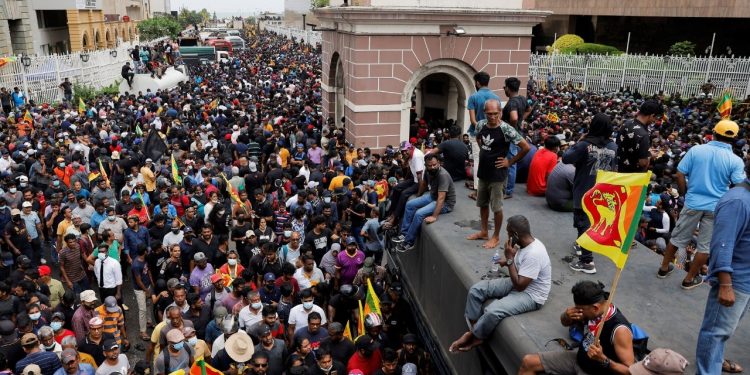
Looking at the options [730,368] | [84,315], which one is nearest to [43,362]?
[84,315]

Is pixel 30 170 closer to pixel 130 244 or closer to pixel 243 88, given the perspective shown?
pixel 130 244

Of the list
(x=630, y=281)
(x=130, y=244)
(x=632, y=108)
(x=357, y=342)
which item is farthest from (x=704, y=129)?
(x=130, y=244)

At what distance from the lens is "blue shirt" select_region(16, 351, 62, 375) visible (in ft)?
20.2

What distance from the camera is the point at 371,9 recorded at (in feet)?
43.8

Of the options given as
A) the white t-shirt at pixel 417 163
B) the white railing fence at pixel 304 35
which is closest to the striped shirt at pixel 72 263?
the white t-shirt at pixel 417 163

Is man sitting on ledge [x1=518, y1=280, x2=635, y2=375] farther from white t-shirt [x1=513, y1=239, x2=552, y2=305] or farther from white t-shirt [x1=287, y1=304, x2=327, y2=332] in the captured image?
white t-shirt [x1=287, y1=304, x2=327, y2=332]

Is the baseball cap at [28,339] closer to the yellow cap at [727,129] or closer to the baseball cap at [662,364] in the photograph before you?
the baseball cap at [662,364]

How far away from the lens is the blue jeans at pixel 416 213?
293 inches

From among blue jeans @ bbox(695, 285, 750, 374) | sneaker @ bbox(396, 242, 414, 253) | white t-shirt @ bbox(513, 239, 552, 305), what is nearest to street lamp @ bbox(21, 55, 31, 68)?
sneaker @ bbox(396, 242, 414, 253)

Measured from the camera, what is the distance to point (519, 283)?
4914mm

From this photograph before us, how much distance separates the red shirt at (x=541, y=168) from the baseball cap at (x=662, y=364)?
476 cm

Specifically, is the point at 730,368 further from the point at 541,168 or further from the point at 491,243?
the point at 541,168

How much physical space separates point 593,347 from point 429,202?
3843 mm

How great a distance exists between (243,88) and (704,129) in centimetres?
1720
